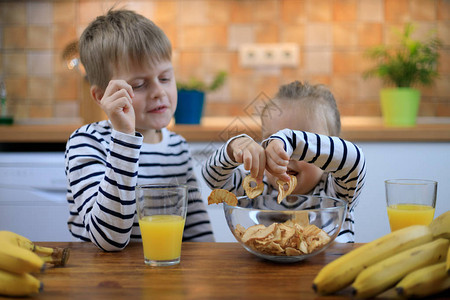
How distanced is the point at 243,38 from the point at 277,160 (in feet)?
5.99

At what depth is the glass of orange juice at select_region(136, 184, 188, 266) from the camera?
2.58 ft

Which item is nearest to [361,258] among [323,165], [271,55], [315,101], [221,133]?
[323,165]

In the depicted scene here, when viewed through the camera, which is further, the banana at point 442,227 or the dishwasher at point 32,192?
the dishwasher at point 32,192

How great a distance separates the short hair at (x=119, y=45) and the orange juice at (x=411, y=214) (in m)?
0.64

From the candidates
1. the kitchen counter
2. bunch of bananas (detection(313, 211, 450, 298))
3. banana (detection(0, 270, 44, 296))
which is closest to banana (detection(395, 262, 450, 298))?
bunch of bananas (detection(313, 211, 450, 298))

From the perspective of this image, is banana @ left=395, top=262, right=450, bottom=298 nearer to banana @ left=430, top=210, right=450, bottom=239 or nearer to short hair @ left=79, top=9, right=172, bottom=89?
banana @ left=430, top=210, right=450, bottom=239

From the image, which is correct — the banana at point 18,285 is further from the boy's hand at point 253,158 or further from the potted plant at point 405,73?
the potted plant at point 405,73

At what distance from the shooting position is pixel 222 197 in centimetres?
85

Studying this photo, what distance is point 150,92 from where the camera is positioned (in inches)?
46.8

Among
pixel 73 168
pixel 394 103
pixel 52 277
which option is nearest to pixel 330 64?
pixel 394 103

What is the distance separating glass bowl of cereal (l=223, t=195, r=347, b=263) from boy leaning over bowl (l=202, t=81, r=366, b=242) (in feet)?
0.33

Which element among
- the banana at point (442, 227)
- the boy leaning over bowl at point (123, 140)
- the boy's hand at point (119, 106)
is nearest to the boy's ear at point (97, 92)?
the boy leaning over bowl at point (123, 140)

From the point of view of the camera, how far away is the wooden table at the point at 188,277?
0.65 m

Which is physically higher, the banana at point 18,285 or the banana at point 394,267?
the banana at point 394,267
